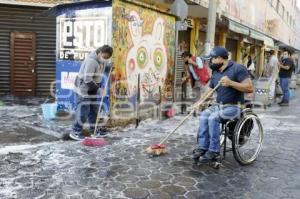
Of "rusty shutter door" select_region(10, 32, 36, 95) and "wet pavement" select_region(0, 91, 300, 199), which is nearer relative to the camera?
"wet pavement" select_region(0, 91, 300, 199)

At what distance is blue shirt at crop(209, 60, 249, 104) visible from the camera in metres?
5.55

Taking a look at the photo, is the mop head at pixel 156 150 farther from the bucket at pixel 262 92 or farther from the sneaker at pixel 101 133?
the bucket at pixel 262 92

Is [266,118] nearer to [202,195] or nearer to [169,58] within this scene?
[169,58]

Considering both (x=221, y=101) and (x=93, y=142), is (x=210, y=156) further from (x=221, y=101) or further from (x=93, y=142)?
(x=93, y=142)

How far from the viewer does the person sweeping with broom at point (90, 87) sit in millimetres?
7055

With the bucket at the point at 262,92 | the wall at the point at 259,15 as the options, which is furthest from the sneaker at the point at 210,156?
the wall at the point at 259,15

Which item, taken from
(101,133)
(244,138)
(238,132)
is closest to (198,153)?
(238,132)

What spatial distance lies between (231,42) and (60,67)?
18309mm

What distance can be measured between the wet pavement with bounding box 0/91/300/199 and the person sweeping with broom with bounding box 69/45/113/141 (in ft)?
1.56

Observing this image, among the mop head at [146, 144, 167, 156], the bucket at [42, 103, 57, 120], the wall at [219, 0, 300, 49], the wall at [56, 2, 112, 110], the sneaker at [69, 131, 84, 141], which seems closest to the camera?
the mop head at [146, 144, 167, 156]

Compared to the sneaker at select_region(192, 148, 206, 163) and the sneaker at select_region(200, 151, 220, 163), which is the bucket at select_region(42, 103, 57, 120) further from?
the sneaker at select_region(200, 151, 220, 163)

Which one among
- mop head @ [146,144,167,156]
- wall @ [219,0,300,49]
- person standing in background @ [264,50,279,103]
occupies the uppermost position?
wall @ [219,0,300,49]

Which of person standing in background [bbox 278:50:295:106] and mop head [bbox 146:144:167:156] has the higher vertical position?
person standing in background [bbox 278:50:295:106]

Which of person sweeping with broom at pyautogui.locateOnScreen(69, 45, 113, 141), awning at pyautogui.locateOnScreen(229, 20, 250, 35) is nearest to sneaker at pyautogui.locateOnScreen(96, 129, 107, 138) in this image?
person sweeping with broom at pyautogui.locateOnScreen(69, 45, 113, 141)
